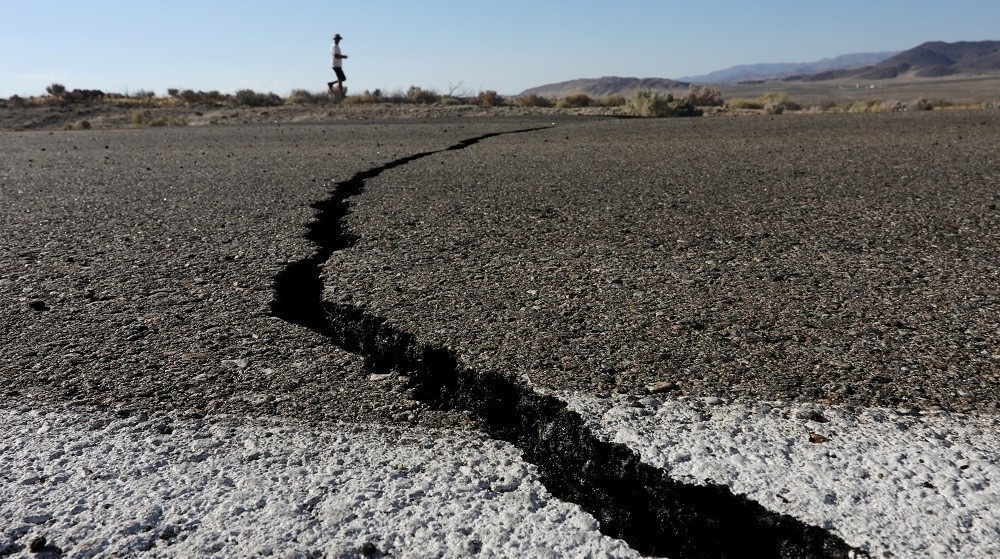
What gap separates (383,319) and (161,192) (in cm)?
360

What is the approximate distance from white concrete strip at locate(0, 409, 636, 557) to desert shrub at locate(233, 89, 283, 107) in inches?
787

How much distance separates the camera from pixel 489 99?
18.4 metres

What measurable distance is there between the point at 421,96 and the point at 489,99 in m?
2.08

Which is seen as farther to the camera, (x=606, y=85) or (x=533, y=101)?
(x=606, y=85)

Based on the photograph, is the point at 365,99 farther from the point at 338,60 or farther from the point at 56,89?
the point at 56,89

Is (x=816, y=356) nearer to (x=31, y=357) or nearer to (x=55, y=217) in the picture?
(x=31, y=357)

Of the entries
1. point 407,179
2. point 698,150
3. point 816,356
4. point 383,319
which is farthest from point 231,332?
point 698,150

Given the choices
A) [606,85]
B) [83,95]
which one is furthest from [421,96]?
[606,85]

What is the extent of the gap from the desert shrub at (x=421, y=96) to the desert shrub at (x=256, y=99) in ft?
11.6

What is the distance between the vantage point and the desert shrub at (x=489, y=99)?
18008 millimetres

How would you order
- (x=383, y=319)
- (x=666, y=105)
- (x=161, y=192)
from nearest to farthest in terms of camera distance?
(x=383, y=319) → (x=161, y=192) → (x=666, y=105)

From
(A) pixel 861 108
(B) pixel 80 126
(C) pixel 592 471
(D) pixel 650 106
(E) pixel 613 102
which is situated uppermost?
(C) pixel 592 471

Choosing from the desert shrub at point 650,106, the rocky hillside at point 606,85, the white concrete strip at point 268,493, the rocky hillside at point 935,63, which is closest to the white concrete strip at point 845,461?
the white concrete strip at point 268,493

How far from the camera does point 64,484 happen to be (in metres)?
1.70
